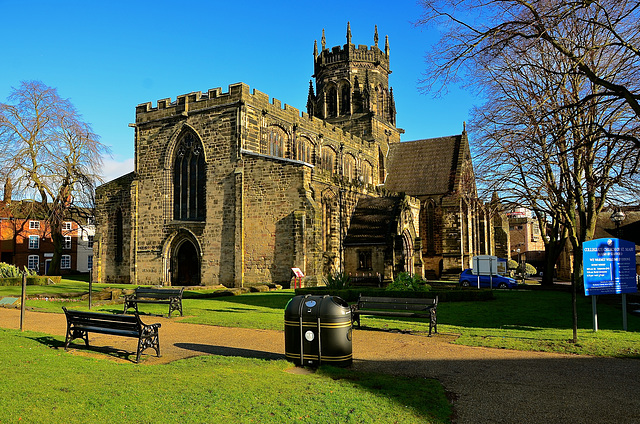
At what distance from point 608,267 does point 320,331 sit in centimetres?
880

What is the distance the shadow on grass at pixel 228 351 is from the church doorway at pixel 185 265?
2361 cm

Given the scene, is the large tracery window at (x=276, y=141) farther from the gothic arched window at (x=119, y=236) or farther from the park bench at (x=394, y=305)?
the park bench at (x=394, y=305)

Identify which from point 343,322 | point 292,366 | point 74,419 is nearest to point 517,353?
point 343,322

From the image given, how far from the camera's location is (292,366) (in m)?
9.08

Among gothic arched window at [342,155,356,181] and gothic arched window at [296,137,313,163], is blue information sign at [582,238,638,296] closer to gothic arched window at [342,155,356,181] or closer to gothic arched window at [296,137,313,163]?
gothic arched window at [296,137,313,163]

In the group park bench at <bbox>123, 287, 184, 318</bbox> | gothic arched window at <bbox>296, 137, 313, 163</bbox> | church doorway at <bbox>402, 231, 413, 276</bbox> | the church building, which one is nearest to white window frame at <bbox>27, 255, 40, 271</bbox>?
the church building

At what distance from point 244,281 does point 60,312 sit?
46.4 ft

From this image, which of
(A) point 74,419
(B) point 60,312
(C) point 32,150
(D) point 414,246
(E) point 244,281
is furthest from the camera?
(C) point 32,150

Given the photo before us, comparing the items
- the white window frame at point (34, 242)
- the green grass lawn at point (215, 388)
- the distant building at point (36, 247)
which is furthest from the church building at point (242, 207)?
the white window frame at point (34, 242)

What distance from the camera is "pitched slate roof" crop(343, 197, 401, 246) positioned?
3335 cm

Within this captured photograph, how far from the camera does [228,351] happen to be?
1068cm

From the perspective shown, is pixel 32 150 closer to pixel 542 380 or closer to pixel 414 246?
pixel 414 246

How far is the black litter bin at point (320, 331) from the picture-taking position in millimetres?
→ 8922

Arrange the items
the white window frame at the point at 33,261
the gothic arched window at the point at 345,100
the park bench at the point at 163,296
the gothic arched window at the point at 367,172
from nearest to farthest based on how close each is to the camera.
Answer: the park bench at the point at 163,296 < the gothic arched window at the point at 367,172 < the gothic arched window at the point at 345,100 < the white window frame at the point at 33,261
